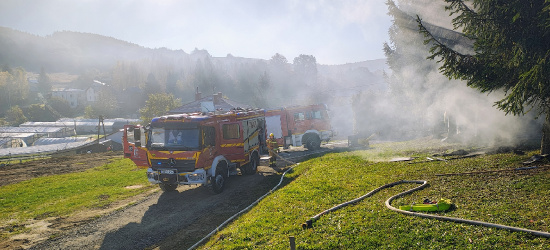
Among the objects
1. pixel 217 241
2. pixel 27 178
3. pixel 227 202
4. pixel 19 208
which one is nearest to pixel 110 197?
pixel 19 208

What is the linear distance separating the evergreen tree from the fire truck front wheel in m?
9.82

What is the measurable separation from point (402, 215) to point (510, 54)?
7351mm

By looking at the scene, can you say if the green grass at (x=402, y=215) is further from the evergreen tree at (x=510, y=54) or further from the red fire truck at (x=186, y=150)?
the red fire truck at (x=186, y=150)

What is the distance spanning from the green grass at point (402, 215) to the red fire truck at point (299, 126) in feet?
48.0

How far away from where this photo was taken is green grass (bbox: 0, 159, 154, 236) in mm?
13434

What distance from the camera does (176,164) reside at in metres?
14.0

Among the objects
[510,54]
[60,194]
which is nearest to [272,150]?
[60,194]

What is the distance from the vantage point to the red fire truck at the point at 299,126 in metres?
28.0

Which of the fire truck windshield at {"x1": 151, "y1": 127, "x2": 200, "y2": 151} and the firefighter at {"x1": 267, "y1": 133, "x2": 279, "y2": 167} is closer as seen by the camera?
the fire truck windshield at {"x1": 151, "y1": 127, "x2": 200, "y2": 151}

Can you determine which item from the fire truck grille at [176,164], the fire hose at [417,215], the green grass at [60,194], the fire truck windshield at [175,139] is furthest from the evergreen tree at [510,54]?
the green grass at [60,194]

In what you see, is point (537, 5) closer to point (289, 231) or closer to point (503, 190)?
point (503, 190)

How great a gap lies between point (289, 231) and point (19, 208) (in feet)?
42.5

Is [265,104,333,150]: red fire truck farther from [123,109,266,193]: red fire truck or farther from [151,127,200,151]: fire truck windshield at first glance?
[151,127,200,151]: fire truck windshield

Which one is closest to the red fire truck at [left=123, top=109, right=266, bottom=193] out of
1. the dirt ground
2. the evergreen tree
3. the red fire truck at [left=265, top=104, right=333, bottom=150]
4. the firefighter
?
the dirt ground
